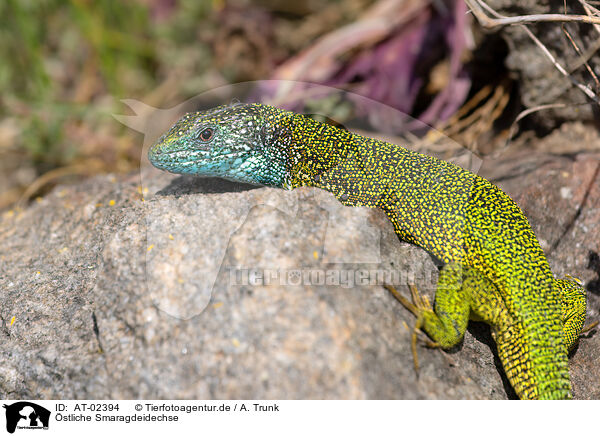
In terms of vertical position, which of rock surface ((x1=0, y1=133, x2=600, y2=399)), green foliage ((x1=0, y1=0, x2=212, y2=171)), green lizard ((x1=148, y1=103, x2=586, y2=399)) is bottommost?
green foliage ((x1=0, y1=0, x2=212, y2=171))

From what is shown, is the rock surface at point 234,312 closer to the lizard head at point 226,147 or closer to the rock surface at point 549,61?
the lizard head at point 226,147

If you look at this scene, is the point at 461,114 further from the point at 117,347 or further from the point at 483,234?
the point at 117,347

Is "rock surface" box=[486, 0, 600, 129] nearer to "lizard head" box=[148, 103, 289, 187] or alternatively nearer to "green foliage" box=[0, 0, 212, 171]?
"lizard head" box=[148, 103, 289, 187]

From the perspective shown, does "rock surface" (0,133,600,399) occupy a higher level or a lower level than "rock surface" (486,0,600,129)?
lower

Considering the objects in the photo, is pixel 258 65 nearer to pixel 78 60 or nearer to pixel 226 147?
pixel 78 60
